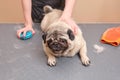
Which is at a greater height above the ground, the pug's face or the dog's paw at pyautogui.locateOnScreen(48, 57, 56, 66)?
the pug's face

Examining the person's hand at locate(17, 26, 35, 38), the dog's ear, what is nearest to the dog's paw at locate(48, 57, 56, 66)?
the person's hand at locate(17, 26, 35, 38)

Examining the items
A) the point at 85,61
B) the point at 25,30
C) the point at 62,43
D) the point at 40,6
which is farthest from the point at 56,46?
the point at 40,6

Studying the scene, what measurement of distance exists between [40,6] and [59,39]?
19.9 inches

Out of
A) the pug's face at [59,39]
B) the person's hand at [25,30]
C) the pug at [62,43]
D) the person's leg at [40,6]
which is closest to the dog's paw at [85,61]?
the pug at [62,43]

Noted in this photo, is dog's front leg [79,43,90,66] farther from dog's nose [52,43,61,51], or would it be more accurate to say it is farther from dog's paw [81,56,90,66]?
dog's nose [52,43,61,51]

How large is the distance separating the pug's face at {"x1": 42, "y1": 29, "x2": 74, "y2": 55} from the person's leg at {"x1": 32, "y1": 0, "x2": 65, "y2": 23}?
0.45m

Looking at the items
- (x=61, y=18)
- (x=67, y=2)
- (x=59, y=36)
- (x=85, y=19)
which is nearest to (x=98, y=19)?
(x=85, y=19)

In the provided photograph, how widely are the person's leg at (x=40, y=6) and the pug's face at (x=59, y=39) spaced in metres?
0.45

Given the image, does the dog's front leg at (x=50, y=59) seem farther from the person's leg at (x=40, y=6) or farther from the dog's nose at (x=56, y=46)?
the person's leg at (x=40, y=6)

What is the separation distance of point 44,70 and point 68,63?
12 centimetres

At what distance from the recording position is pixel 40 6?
1.41 m

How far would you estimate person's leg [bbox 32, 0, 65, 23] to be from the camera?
1.39 metres

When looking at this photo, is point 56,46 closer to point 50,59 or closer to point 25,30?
point 50,59

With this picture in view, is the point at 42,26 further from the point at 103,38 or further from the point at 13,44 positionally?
the point at 103,38
